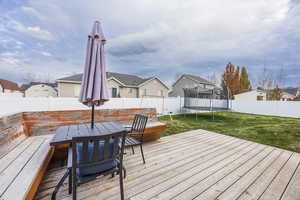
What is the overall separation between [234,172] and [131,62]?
18.7m

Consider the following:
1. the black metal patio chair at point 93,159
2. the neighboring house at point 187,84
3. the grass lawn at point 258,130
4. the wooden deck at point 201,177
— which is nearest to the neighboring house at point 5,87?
the neighboring house at point 187,84

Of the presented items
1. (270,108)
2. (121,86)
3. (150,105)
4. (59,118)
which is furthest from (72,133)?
(121,86)

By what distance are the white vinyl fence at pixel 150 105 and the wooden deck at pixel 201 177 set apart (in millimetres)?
4780

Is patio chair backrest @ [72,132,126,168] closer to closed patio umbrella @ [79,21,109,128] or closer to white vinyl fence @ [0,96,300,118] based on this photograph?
closed patio umbrella @ [79,21,109,128]

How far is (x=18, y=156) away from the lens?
169 centimetres

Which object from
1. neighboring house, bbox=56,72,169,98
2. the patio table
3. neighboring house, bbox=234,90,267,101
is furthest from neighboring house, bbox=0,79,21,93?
neighboring house, bbox=234,90,267,101

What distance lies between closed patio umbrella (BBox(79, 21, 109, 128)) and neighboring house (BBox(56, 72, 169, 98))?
10402mm

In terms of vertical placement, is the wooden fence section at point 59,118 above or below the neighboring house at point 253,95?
below

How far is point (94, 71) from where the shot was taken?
1913 millimetres

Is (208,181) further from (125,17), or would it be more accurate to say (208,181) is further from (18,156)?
(125,17)

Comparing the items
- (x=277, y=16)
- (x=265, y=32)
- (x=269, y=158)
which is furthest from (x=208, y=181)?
(x=265, y=32)

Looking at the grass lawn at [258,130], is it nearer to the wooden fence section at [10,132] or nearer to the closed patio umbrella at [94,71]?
the closed patio umbrella at [94,71]

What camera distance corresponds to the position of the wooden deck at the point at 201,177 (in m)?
1.60

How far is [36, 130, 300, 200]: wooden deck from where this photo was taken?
160 cm
